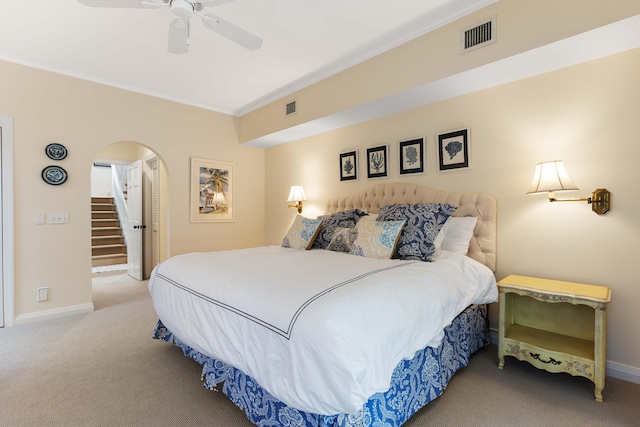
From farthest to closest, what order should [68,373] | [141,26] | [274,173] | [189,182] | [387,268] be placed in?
1. [274,173]
2. [189,182]
3. [141,26]
4. [68,373]
5. [387,268]

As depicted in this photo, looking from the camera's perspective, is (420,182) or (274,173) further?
(274,173)

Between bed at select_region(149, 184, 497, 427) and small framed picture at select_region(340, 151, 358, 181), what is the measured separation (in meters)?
1.44

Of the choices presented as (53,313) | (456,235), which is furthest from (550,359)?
(53,313)

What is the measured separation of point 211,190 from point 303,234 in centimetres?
218

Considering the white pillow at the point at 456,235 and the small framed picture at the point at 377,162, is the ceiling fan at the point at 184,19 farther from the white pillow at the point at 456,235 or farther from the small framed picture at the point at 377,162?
the white pillow at the point at 456,235

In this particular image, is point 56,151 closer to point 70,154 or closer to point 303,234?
point 70,154

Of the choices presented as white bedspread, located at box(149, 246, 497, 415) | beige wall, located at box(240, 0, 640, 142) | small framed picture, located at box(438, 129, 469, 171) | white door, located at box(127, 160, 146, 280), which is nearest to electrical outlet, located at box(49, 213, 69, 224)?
white door, located at box(127, 160, 146, 280)

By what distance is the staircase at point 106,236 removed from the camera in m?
6.91

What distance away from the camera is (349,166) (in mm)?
4055

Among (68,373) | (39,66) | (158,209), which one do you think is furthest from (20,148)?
(68,373)

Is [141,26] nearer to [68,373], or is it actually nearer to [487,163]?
[68,373]

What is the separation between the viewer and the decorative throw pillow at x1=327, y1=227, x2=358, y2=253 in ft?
10.00

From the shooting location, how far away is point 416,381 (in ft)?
5.80

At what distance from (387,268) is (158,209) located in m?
4.62
